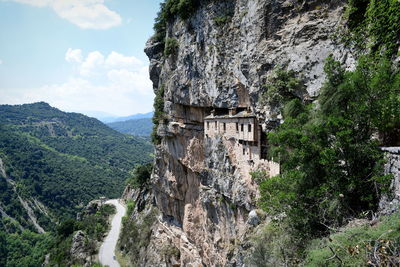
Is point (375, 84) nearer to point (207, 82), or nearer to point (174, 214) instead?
point (207, 82)

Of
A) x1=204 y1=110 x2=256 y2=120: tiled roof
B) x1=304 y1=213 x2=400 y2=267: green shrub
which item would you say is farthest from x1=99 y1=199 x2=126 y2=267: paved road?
x1=304 y1=213 x2=400 y2=267: green shrub

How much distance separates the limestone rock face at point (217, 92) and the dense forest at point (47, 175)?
58.5 meters

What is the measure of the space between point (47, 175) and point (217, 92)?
110625 millimetres

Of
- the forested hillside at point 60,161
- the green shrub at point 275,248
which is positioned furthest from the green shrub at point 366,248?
the forested hillside at point 60,161

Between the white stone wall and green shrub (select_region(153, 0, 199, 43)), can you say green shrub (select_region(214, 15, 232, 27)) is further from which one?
the white stone wall

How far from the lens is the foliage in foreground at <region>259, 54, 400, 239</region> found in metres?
9.67

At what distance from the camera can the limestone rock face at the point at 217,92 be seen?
645 inches

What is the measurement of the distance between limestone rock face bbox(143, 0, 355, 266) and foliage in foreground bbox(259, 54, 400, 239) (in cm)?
408

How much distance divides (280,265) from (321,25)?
1335cm

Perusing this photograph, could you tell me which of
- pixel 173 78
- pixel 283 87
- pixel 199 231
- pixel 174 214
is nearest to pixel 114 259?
pixel 174 214

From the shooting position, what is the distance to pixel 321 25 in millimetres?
15844

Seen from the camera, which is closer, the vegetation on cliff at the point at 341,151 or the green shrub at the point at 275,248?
the vegetation on cliff at the point at 341,151

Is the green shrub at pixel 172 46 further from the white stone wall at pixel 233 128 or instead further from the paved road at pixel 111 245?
the paved road at pixel 111 245

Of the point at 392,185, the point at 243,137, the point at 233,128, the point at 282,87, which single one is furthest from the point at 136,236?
the point at 392,185
